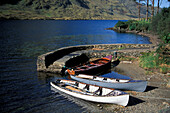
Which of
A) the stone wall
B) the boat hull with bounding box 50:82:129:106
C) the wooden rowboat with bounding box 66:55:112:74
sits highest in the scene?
the stone wall

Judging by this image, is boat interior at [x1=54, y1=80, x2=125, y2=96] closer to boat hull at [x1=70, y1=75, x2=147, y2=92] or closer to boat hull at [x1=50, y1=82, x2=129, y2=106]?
boat hull at [x1=50, y1=82, x2=129, y2=106]

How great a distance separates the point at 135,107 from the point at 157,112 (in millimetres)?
1469

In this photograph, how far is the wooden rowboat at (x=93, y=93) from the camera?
37.7 ft

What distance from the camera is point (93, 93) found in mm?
12586

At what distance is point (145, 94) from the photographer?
1363 centimetres

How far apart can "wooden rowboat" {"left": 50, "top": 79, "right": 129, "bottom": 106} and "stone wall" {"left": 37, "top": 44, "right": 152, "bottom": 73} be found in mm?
4641

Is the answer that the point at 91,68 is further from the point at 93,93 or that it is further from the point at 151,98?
the point at 151,98

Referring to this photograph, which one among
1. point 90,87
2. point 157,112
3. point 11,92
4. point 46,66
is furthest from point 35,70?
point 157,112

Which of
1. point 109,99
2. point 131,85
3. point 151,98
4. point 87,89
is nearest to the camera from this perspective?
point 109,99

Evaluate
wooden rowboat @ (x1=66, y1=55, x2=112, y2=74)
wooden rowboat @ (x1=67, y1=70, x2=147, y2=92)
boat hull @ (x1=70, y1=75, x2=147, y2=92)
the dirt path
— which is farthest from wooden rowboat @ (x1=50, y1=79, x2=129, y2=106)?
wooden rowboat @ (x1=66, y1=55, x2=112, y2=74)

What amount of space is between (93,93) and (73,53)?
12926mm

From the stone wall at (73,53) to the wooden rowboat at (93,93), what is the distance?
464 centimetres

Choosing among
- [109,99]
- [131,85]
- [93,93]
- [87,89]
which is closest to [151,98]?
[131,85]

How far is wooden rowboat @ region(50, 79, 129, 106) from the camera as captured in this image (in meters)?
11.5
